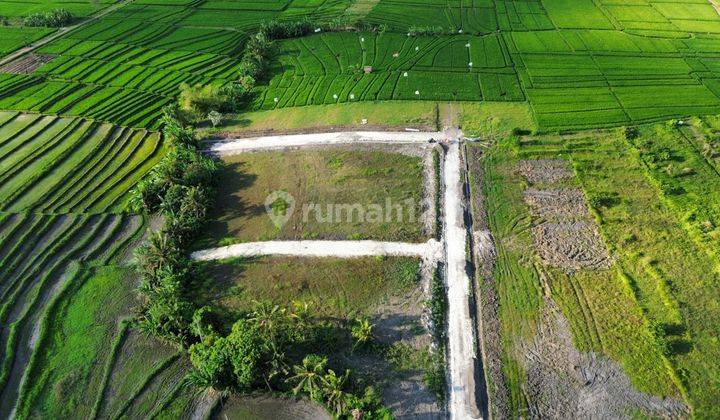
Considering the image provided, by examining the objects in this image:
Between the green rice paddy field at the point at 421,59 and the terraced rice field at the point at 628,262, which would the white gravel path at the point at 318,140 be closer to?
the green rice paddy field at the point at 421,59

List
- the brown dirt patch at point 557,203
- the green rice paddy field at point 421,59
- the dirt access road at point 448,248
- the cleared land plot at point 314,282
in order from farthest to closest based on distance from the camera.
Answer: the green rice paddy field at point 421,59, the brown dirt patch at point 557,203, the cleared land plot at point 314,282, the dirt access road at point 448,248

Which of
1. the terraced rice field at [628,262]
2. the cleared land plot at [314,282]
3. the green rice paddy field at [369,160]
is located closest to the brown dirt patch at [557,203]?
the terraced rice field at [628,262]

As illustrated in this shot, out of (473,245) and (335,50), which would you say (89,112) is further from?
(473,245)

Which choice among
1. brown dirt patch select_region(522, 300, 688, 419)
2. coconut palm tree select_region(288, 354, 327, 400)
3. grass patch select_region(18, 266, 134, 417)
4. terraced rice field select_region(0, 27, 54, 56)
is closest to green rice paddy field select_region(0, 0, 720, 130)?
terraced rice field select_region(0, 27, 54, 56)

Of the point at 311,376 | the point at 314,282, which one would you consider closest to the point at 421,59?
the point at 314,282

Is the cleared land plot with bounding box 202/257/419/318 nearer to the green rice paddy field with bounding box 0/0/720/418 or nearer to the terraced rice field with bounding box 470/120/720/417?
the green rice paddy field with bounding box 0/0/720/418
